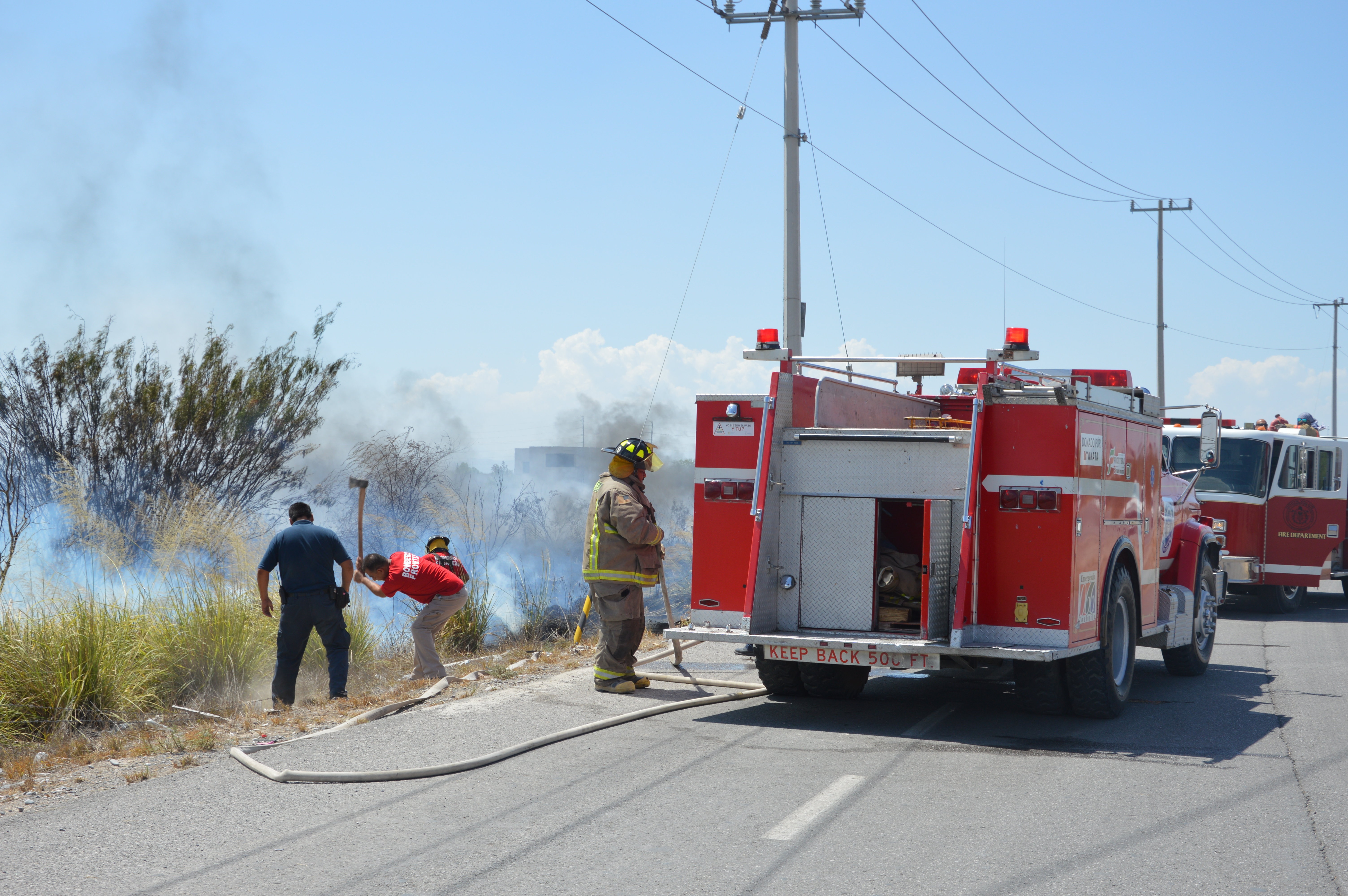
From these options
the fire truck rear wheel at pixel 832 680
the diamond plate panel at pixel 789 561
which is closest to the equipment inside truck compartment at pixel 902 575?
the diamond plate panel at pixel 789 561

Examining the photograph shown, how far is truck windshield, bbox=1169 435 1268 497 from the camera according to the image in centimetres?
1627

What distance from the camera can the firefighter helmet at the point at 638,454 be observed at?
28.6 feet

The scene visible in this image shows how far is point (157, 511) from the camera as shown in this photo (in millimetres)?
11430

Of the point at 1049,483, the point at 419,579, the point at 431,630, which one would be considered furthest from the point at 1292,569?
the point at 419,579

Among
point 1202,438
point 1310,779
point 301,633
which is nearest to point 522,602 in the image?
point 301,633

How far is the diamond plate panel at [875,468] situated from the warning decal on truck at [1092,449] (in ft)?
2.37

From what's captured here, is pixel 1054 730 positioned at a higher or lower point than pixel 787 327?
lower

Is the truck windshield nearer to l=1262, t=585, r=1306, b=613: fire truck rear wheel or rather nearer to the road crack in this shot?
l=1262, t=585, r=1306, b=613: fire truck rear wheel

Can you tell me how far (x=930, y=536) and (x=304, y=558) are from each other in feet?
15.8

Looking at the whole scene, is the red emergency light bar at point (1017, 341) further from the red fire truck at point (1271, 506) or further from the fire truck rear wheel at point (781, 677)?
the red fire truck at point (1271, 506)

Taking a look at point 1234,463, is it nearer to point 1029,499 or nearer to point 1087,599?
point 1087,599

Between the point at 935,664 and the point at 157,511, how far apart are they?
7.79 m

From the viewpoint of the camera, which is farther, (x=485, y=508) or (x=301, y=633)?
(x=485, y=508)

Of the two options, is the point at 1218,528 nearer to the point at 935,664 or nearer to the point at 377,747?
the point at 935,664
